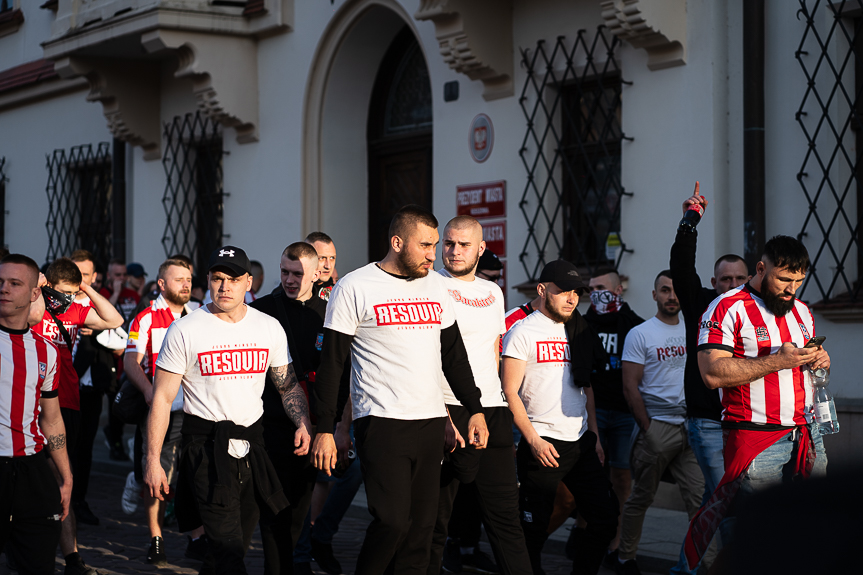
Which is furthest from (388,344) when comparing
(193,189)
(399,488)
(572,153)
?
(193,189)

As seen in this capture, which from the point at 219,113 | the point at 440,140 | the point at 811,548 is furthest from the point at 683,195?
the point at 811,548

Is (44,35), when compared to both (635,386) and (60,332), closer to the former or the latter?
(60,332)

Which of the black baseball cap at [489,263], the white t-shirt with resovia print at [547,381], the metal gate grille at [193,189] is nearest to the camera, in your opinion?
the white t-shirt with resovia print at [547,381]

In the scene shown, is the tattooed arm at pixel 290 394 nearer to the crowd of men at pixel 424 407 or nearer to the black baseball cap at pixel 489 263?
the crowd of men at pixel 424 407

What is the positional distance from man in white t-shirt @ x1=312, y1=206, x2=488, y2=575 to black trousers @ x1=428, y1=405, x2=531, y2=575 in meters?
0.38

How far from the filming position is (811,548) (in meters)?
1.85

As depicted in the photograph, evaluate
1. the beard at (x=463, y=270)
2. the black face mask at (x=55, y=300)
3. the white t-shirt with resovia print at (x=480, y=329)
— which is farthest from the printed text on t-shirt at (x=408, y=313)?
the black face mask at (x=55, y=300)

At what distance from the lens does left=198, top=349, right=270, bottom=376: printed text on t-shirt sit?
5699mm

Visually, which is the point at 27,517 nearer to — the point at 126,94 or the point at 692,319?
the point at 692,319

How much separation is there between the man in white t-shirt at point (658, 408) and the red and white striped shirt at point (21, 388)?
373cm

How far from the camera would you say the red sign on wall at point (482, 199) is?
11.1 meters

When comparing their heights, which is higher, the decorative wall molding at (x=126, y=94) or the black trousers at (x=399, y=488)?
the decorative wall molding at (x=126, y=94)

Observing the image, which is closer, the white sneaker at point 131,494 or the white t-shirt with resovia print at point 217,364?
the white t-shirt with resovia print at point 217,364

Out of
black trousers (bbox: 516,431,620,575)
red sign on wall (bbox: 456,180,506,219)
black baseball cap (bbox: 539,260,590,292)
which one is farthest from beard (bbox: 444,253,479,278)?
red sign on wall (bbox: 456,180,506,219)
